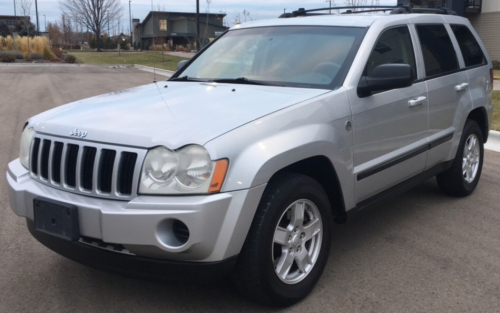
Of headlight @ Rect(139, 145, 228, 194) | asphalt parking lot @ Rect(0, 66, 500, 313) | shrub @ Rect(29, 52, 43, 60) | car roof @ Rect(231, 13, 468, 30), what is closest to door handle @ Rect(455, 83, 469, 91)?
car roof @ Rect(231, 13, 468, 30)

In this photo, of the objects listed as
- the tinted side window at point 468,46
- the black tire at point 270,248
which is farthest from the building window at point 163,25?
the black tire at point 270,248

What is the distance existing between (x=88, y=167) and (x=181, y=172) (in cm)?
58

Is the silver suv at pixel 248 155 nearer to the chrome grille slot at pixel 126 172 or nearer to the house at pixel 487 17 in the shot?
the chrome grille slot at pixel 126 172

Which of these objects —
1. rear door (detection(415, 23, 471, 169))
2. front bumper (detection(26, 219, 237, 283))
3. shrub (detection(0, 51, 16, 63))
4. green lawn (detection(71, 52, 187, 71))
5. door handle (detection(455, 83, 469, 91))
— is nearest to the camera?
front bumper (detection(26, 219, 237, 283))

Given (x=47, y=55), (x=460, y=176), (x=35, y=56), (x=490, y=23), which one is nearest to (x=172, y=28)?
(x=47, y=55)

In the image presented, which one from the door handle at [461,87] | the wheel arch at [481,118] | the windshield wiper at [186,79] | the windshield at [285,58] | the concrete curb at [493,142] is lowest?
the concrete curb at [493,142]

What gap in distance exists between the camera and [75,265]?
4.01 metres

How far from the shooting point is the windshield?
409cm

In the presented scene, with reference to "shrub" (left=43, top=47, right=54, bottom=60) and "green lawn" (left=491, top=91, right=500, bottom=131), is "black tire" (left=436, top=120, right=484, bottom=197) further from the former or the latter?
"shrub" (left=43, top=47, right=54, bottom=60)

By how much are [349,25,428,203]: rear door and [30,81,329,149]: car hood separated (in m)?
0.47

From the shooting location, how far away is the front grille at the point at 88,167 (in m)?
2.97

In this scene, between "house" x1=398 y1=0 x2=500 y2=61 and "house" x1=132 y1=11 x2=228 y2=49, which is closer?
"house" x1=398 y1=0 x2=500 y2=61

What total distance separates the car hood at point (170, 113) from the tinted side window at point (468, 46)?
8.07 feet

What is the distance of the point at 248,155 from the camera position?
302 cm
